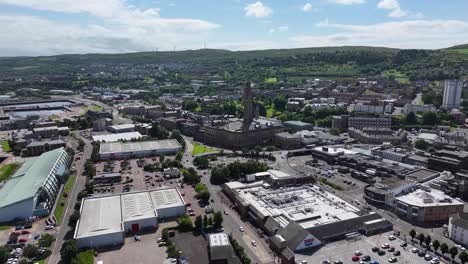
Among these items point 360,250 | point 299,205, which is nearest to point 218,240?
point 299,205

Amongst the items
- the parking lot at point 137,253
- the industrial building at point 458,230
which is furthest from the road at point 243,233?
the industrial building at point 458,230

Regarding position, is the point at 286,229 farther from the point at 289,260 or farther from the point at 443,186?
the point at 443,186

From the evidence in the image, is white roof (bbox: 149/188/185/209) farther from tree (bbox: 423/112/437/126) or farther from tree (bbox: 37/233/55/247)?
tree (bbox: 423/112/437/126)

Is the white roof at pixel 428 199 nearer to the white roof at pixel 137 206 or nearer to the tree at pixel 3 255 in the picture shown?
the white roof at pixel 137 206

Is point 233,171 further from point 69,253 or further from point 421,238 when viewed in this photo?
point 69,253

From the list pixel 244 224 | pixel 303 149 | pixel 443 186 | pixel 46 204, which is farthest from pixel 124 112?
pixel 443 186

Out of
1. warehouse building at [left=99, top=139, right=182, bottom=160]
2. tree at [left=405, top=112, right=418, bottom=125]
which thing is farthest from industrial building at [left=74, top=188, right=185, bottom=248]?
tree at [left=405, top=112, right=418, bottom=125]
